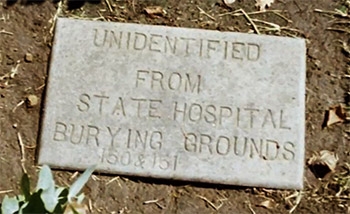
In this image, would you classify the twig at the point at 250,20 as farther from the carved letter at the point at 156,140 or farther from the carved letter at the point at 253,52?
the carved letter at the point at 156,140

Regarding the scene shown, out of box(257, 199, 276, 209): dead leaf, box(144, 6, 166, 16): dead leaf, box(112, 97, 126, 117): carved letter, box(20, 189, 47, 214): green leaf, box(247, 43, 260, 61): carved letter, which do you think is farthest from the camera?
box(144, 6, 166, 16): dead leaf

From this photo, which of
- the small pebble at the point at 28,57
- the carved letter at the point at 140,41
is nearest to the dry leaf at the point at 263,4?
the carved letter at the point at 140,41

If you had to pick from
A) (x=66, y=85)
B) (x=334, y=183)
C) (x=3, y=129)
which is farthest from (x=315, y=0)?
(x=3, y=129)

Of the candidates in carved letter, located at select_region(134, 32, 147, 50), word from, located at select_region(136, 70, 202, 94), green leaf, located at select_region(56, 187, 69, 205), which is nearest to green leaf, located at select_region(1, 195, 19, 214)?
green leaf, located at select_region(56, 187, 69, 205)

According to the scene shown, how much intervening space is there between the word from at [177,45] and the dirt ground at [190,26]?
98mm

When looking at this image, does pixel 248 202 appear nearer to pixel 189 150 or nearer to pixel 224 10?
pixel 189 150

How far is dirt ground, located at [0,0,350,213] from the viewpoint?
353 cm

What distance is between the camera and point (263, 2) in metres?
3.91

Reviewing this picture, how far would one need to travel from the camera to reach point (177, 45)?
3.77 m

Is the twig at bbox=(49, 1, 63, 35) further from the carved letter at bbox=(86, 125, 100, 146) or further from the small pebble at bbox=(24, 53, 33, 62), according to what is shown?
the carved letter at bbox=(86, 125, 100, 146)

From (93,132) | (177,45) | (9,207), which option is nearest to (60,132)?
(93,132)

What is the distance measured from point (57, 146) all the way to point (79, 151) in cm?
9

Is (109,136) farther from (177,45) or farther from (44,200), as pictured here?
(44,200)

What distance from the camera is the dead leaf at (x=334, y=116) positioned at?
145 inches
